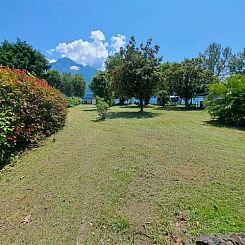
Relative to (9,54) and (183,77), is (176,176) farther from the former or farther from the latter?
(9,54)

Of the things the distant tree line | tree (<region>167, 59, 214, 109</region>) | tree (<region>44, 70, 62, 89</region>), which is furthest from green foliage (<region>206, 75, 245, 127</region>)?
tree (<region>44, 70, 62, 89</region>)

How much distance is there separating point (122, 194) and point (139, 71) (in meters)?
12.6

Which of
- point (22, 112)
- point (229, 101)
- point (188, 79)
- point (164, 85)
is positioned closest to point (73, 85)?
point (188, 79)

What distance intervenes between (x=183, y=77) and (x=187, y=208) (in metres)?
22.3

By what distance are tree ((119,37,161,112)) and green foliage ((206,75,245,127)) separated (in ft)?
12.8

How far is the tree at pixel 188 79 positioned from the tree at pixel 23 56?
19.4 m

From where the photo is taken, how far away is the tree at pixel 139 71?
16.8 metres

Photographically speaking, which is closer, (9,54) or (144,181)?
(144,181)

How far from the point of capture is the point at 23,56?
39.0 meters

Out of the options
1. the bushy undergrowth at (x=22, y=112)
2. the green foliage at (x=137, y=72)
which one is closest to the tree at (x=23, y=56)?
the green foliage at (x=137, y=72)

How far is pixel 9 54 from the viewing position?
36.6 metres

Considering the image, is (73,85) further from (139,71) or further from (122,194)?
(122,194)

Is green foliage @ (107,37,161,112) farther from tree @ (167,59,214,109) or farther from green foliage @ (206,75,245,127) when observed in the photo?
tree @ (167,59,214,109)

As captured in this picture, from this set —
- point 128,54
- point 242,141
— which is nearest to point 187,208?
point 242,141
